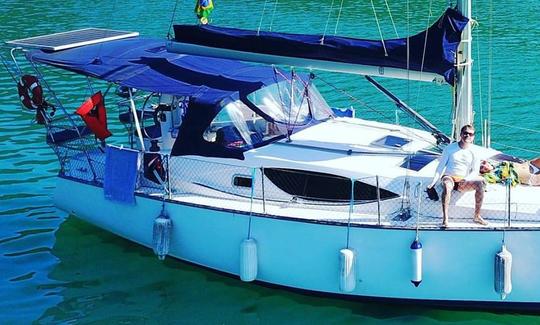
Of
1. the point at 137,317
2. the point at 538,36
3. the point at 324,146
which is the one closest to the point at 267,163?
the point at 324,146

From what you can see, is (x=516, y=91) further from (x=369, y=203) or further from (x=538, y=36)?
(x=369, y=203)

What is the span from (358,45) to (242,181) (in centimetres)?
282

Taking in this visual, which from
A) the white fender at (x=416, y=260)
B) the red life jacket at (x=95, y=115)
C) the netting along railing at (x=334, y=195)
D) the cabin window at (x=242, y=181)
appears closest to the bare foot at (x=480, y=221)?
the netting along railing at (x=334, y=195)

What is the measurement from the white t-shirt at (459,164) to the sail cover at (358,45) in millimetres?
1177

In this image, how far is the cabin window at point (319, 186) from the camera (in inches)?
505

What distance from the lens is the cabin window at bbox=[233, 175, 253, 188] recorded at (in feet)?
44.6

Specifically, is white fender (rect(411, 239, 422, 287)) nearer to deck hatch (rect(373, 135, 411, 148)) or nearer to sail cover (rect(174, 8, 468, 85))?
deck hatch (rect(373, 135, 411, 148))

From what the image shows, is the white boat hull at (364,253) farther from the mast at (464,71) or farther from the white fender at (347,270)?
the mast at (464,71)

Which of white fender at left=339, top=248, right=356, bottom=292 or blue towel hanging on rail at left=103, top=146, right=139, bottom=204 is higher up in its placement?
blue towel hanging on rail at left=103, top=146, right=139, bottom=204

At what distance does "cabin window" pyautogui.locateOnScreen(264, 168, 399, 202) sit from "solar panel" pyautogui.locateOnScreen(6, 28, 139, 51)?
5.22 metres

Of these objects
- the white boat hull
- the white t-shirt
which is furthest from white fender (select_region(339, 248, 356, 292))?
the white t-shirt

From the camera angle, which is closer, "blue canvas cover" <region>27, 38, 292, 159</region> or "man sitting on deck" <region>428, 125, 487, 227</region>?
"man sitting on deck" <region>428, 125, 487, 227</region>

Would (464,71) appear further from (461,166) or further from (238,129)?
(238,129)

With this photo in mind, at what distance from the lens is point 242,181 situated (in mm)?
13695
